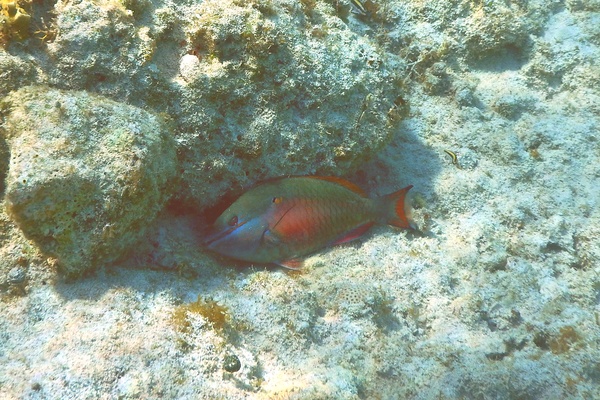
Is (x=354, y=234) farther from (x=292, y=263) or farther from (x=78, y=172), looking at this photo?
(x=78, y=172)

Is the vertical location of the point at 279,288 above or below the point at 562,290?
above

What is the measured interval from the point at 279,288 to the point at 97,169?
1183 mm

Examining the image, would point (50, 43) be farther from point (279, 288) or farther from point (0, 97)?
point (279, 288)

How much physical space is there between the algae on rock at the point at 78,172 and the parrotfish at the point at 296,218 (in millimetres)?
642

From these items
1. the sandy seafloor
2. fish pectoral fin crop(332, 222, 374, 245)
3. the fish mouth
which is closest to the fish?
the sandy seafloor

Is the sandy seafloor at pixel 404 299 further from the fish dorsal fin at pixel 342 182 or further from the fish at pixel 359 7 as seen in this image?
the fish at pixel 359 7

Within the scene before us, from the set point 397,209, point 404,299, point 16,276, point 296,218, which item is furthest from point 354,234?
point 16,276

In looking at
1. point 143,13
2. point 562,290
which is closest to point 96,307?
point 143,13

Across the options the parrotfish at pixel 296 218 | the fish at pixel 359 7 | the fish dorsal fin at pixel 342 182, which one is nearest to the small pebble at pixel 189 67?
the parrotfish at pixel 296 218

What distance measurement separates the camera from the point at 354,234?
293 cm

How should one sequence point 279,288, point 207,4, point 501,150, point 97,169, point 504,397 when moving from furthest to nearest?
1. point 501,150
2. point 207,4
3. point 279,288
4. point 504,397
5. point 97,169

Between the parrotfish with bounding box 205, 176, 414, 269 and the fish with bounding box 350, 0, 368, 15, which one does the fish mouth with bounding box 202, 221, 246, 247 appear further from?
the fish with bounding box 350, 0, 368, 15

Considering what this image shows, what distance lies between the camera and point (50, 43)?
219 cm

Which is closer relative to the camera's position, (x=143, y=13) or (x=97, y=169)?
(x=97, y=169)
